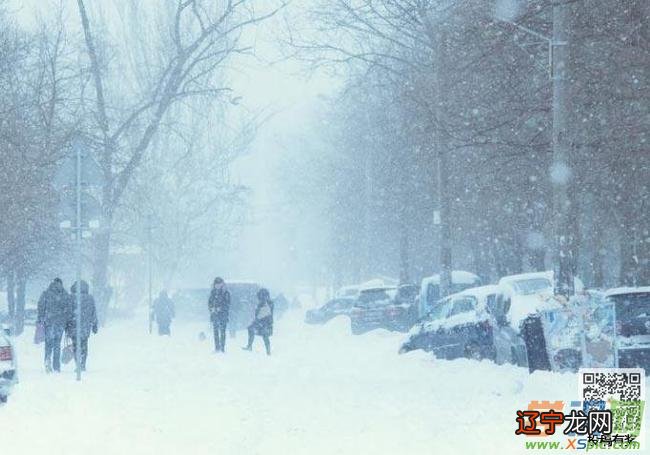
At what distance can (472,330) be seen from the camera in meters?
19.5

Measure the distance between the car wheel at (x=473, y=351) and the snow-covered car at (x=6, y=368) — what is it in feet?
29.5

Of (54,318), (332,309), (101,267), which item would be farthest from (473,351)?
(332,309)

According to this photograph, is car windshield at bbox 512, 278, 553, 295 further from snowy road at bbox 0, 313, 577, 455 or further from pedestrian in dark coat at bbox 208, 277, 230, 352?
pedestrian in dark coat at bbox 208, 277, 230, 352

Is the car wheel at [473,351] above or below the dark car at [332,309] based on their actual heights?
below

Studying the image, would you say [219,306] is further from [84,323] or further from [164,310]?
[164,310]

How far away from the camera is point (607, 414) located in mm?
9305

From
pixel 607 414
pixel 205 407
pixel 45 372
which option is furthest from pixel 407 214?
pixel 607 414

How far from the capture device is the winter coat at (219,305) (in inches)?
954

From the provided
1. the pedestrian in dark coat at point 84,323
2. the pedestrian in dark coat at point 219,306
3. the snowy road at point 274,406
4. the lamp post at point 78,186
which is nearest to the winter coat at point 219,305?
the pedestrian in dark coat at point 219,306

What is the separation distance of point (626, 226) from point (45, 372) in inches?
554

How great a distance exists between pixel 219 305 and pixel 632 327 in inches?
471

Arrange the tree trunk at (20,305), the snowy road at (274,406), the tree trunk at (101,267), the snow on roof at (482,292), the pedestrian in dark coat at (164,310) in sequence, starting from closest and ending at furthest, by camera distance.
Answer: the snowy road at (274,406), the snow on roof at (482,292), the pedestrian in dark coat at (164,310), the tree trunk at (20,305), the tree trunk at (101,267)

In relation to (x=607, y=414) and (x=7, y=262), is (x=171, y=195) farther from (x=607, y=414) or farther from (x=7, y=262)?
(x=607, y=414)

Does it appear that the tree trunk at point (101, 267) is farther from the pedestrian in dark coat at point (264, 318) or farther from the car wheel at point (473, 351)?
the car wheel at point (473, 351)
